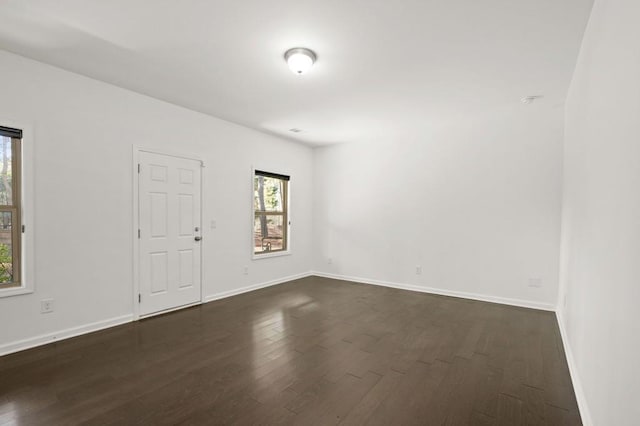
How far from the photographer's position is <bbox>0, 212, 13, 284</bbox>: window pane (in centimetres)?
286

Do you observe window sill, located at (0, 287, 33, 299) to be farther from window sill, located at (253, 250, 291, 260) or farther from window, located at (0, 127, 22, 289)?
window sill, located at (253, 250, 291, 260)

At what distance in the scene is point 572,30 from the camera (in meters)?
2.40

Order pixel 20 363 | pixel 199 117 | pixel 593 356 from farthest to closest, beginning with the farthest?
pixel 199 117
pixel 20 363
pixel 593 356

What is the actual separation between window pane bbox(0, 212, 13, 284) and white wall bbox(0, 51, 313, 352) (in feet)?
0.69

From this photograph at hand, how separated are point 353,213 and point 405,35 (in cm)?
376

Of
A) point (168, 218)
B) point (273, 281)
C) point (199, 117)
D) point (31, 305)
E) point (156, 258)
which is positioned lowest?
point (273, 281)

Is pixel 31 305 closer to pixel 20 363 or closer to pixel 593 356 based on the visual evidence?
pixel 20 363

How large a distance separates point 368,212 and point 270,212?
184cm

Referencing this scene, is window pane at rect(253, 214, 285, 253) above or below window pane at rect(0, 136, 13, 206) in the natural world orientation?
below

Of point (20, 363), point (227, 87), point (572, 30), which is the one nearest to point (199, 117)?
point (227, 87)

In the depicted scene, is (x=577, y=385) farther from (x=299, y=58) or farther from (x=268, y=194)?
(x=268, y=194)

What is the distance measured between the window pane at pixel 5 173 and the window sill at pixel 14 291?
0.79m

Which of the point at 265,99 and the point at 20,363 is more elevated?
the point at 265,99

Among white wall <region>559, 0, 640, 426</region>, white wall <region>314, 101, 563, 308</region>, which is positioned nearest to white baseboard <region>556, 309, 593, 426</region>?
white wall <region>559, 0, 640, 426</region>
